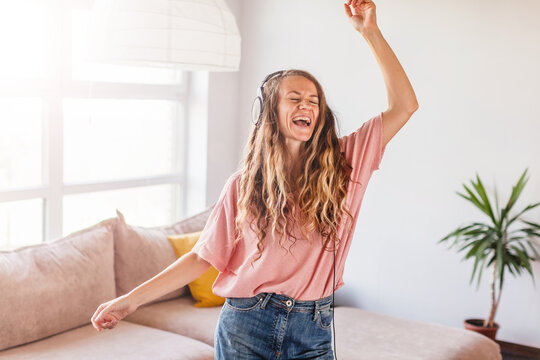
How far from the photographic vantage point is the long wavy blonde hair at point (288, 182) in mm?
1750

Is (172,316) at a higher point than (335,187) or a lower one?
lower

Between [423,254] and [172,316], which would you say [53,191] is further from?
[423,254]

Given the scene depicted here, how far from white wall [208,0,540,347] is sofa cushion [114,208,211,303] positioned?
1145 mm

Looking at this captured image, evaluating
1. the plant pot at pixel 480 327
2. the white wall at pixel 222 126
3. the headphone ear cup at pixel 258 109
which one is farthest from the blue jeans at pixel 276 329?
the white wall at pixel 222 126

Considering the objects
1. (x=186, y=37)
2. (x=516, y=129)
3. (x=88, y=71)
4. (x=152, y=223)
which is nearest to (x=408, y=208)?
(x=516, y=129)

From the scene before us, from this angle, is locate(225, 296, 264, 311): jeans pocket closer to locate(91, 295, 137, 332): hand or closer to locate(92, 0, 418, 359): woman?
locate(92, 0, 418, 359): woman

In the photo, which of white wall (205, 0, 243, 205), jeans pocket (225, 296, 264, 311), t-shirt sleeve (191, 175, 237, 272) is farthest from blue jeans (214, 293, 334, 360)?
white wall (205, 0, 243, 205)

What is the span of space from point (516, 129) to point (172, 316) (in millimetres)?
2056

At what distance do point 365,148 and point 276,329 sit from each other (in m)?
0.53

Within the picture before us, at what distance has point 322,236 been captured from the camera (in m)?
1.75

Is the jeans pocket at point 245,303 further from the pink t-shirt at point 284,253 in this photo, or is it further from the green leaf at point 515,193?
the green leaf at point 515,193

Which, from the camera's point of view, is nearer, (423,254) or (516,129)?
(516,129)

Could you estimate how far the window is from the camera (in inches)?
134

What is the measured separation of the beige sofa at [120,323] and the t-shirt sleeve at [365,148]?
3.81ft
